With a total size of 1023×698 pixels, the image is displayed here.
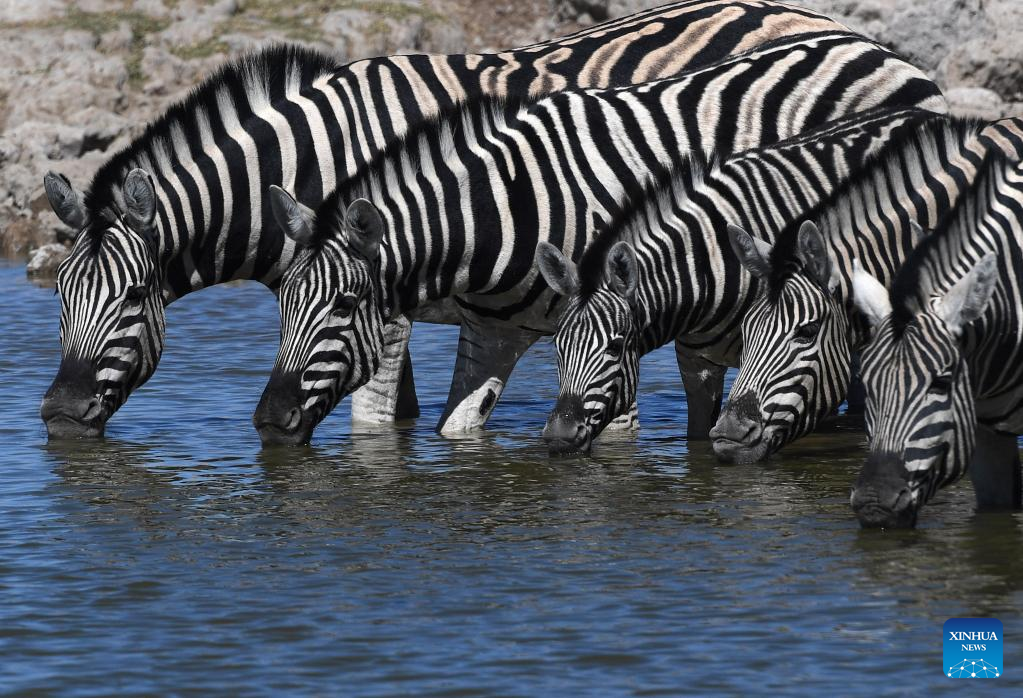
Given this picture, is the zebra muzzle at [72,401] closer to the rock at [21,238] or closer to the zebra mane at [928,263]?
the zebra mane at [928,263]

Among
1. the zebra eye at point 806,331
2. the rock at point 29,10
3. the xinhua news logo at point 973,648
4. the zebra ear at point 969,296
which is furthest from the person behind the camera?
the rock at point 29,10

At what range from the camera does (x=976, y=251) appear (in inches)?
345

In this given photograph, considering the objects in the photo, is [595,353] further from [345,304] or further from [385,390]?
[385,390]

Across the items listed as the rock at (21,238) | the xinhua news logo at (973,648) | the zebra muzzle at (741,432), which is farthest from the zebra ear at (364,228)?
the rock at (21,238)

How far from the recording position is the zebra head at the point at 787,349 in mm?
10344

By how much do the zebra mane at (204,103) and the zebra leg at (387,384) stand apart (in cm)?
195

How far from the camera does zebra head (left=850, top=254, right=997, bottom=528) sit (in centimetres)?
834

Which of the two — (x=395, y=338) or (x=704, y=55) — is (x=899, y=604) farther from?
(x=704, y=55)

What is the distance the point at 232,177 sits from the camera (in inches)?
Result: 493

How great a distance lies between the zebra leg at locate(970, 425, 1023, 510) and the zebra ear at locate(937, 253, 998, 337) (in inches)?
45.5

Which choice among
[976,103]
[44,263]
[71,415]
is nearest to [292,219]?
[71,415]

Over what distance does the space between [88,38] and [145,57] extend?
A: 0.99 m

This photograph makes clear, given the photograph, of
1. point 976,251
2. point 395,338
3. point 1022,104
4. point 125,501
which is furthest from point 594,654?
point 1022,104

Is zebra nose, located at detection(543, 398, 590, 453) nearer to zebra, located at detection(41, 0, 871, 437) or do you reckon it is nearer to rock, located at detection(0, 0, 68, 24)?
zebra, located at detection(41, 0, 871, 437)
